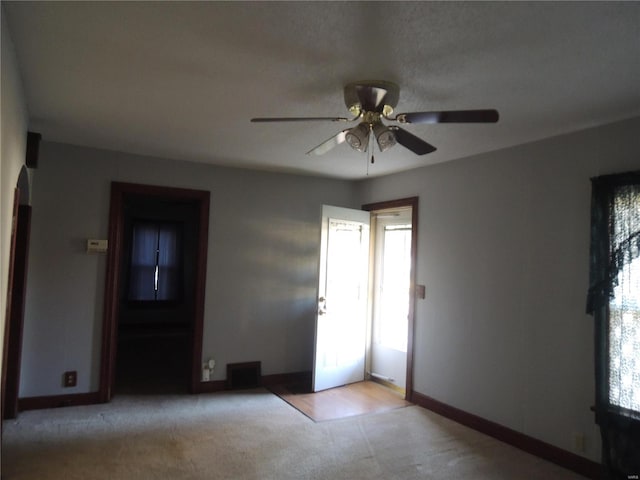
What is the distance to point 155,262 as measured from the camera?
7621 millimetres

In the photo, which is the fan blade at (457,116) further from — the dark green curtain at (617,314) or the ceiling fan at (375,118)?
the dark green curtain at (617,314)

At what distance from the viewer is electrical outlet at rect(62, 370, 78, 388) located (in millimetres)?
3838

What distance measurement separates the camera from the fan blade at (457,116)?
1.95m

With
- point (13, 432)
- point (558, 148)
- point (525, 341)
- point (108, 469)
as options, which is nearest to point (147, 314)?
point (13, 432)

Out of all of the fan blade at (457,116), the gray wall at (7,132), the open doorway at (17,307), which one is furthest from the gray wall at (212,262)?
the fan blade at (457,116)

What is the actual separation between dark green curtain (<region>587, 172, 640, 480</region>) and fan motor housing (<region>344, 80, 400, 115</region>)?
5.19 feet

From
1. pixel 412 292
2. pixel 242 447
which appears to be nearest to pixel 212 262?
pixel 242 447

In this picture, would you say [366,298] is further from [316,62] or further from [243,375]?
[316,62]

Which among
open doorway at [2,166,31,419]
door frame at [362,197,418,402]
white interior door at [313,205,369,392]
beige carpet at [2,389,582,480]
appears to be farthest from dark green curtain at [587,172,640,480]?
open doorway at [2,166,31,419]

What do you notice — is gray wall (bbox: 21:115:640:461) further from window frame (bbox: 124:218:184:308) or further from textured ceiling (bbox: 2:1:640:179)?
window frame (bbox: 124:218:184:308)

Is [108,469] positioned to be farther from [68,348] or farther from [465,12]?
[465,12]

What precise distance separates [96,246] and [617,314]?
4.24 m

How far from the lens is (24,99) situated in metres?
2.66

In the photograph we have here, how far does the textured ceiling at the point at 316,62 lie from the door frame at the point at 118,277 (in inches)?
39.3
